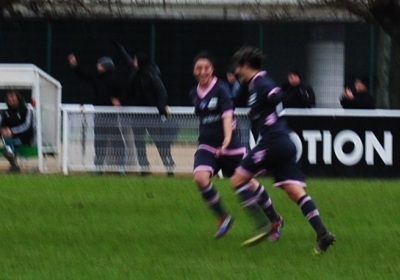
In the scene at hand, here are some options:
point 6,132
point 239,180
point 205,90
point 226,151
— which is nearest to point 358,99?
point 6,132

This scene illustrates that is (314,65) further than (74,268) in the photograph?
Yes

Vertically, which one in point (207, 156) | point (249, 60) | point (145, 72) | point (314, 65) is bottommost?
point (314, 65)

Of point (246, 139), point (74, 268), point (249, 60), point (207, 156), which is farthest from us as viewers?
point (246, 139)

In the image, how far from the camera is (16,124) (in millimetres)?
22688

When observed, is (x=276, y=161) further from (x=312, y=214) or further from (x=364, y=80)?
(x=364, y=80)

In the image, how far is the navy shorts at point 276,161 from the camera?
40.5ft

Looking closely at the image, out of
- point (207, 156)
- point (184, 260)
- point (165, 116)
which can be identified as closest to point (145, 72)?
point (165, 116)

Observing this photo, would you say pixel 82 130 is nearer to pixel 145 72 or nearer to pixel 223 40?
A: pixel 145 72

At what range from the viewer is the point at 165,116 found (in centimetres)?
2233

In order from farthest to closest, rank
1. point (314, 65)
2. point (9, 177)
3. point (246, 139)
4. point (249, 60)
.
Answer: point (314, 65), point (246, 139), point (9, 177), point (249, 60)

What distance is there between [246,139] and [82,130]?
282 cm

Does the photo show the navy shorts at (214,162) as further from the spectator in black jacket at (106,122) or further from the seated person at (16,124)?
the seated person at (16,124)

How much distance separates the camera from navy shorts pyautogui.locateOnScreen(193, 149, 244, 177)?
44.2 ft

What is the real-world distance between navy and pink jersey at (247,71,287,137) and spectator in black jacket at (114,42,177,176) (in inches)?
371
